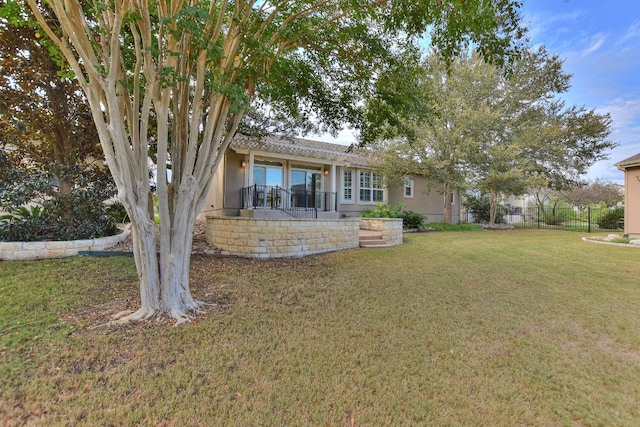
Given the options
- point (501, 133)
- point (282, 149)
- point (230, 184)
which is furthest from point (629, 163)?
point (230, 184)

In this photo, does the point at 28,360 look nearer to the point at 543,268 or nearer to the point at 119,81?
the point at 119,81

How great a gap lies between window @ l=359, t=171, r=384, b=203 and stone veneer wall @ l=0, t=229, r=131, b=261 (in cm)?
1083

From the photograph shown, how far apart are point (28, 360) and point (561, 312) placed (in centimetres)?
588

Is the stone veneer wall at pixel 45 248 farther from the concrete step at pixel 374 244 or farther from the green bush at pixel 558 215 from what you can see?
the green bush at pixel 558 215

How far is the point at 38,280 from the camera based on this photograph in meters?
4.72

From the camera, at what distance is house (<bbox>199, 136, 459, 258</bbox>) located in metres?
7.70

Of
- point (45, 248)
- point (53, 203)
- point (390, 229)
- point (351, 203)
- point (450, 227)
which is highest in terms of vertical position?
point (351, 203)

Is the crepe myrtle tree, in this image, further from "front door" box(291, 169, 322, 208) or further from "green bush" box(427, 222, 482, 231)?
"green bush" box(427, 222, 482, 231)

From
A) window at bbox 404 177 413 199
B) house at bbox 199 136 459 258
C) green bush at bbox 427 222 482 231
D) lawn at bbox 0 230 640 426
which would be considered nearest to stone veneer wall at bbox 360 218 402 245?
house at bbox 199 136 459 258

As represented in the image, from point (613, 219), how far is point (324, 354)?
852 inches

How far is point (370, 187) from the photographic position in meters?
15.0

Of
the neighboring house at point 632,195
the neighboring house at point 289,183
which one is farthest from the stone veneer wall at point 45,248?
the neighboring house at point 632,195

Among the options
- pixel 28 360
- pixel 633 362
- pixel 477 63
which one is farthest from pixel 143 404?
pixel 477 63

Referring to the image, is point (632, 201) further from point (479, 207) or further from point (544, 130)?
point (479, 207)
